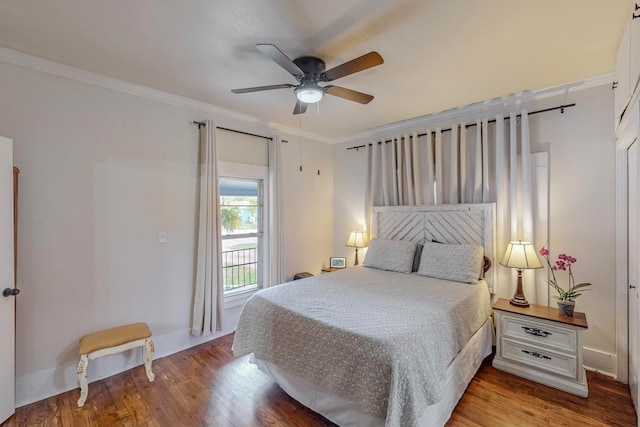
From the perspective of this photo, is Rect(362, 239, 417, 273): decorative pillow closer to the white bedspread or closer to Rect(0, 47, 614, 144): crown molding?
the white bedspread

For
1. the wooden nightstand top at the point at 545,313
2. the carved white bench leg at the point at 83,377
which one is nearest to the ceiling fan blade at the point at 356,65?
the wooden nightstand top at the point at 545,313

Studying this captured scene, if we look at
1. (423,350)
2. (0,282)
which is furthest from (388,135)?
(0,282)

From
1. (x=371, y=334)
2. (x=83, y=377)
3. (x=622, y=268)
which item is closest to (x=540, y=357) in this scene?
(x=622, y=268)

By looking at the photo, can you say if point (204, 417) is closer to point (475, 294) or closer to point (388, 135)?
point (475, 294)

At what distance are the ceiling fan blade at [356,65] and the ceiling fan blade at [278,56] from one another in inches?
8.4

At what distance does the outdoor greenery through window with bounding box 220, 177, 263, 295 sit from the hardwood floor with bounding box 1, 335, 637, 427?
1247 millimetres

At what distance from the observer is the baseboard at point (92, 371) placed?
2180mm

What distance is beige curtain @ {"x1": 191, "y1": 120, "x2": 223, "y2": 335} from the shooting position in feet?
10.0

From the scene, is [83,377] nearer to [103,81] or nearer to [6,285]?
[6,285]

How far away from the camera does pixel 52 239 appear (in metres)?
2.30

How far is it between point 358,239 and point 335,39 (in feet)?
8.70

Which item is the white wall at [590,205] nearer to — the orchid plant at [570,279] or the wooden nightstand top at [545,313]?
the orchid plant at [570,279]

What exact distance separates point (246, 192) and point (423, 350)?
280cm

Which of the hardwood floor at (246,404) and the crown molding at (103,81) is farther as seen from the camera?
the crown molding at (103,81)
